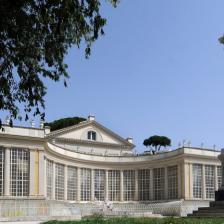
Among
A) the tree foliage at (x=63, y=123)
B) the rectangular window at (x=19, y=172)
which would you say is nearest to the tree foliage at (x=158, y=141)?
the tree foliage at (x=63, y=123)

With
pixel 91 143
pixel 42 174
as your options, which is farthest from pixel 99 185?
pixel 42 174

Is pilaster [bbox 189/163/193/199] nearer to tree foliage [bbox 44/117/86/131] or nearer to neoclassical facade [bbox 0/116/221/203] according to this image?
neoclassical facade [bbox 0/116/221/203]

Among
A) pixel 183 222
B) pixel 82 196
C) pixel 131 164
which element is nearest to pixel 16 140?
pixel 82 196

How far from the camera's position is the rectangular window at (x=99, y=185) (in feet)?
233

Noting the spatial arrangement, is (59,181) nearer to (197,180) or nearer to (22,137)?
(22,137)

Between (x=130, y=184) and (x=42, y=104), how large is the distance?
58.8 metres

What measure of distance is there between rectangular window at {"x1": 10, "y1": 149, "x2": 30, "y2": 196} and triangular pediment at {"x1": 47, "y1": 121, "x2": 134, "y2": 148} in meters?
18.2

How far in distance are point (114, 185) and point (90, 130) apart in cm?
1112

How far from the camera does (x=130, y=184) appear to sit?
73375mm

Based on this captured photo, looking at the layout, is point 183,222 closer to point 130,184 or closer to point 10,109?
point 10,109

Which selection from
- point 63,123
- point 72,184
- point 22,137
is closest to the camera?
point 22,137

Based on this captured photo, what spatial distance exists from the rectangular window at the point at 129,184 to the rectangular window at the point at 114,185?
1.01 metres

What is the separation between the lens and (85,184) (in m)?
69.6

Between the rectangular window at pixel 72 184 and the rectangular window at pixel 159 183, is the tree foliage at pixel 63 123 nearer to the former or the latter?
the rectangular window at pixel 159 183
